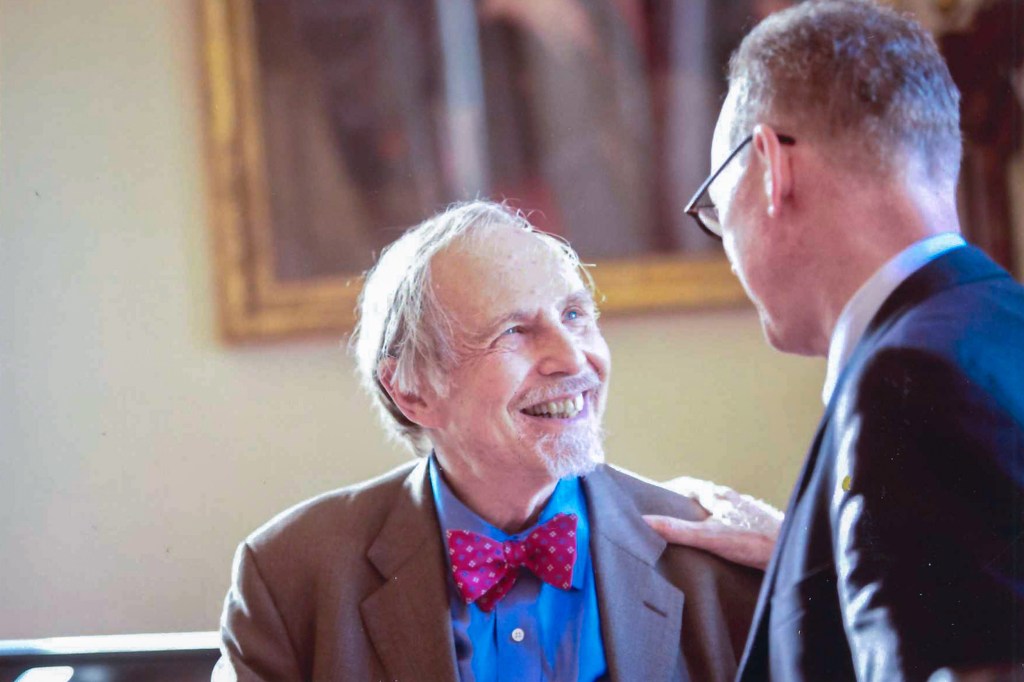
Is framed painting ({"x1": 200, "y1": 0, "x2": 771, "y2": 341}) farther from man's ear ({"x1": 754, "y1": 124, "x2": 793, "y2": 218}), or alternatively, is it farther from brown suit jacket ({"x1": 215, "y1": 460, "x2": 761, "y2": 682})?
man's ear ({"x1": 754, "y1": 124, "x2": 793, "y2": 218})

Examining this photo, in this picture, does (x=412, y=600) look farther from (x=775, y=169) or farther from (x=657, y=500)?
(x=775, y=169)

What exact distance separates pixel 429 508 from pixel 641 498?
0.42 metres

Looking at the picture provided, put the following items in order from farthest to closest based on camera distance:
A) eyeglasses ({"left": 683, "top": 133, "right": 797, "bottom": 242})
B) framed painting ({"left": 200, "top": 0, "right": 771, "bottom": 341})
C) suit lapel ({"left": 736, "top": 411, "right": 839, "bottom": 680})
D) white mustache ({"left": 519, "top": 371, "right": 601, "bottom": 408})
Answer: framed painting ({"left": 200, "top": 0, "right": 771, "bottom": 341})
white mustache ({"left": 519, "top": 371, "right": 601, "bottom": 408})
eyeglasses ({"left": 683, "top": 133, "right": 797, "bottom": 242})
suit lapel ({"left": 736, "top": 411, "right": 839, "bottom": 680})

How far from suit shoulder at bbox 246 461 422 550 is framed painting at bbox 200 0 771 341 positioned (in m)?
0.96

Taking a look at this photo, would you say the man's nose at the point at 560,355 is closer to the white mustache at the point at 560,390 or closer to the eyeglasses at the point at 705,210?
the white mustache at the point at 560,390

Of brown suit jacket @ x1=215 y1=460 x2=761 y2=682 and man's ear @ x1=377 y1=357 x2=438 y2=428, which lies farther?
man's ear @ x1=377 y1=357 x2=438 y2=428

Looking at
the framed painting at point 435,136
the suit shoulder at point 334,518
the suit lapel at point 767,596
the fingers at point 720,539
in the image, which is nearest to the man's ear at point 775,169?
the suit lapel at point 767,596

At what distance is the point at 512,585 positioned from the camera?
6.61ft

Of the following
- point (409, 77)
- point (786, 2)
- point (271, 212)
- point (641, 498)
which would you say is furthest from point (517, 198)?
point (641, 498)

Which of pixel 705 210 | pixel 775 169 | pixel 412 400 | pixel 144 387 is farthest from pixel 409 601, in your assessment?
pixel 144 387

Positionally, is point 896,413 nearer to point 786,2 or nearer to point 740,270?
point 740,270

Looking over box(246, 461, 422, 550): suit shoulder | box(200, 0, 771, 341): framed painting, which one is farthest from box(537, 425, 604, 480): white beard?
box(200, 0, 771, 341): framed painting

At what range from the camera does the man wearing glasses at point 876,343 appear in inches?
44.4

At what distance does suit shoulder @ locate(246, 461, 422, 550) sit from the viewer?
6.89 feet
